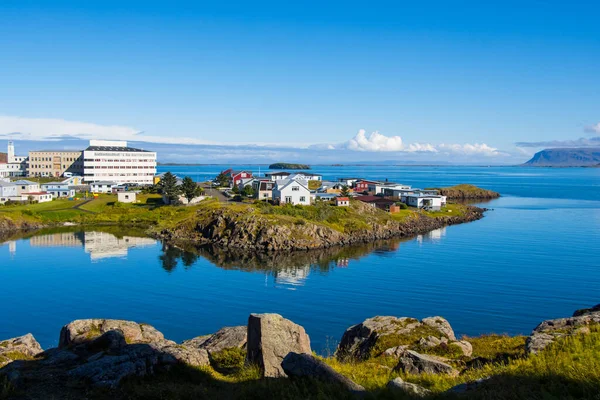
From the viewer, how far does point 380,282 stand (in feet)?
132

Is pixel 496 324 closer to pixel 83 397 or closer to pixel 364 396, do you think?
pixel 364 396

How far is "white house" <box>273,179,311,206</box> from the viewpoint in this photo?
7062 cm

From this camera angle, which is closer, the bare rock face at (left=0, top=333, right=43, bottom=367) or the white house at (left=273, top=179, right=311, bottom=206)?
the bare rock face at (left=0, top=333, right=43, bottom=367)

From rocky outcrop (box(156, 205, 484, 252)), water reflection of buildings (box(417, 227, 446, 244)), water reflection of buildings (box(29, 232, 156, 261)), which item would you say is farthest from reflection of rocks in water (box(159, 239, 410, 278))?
water reflection of buildings (box(417, 227, 446, 244))

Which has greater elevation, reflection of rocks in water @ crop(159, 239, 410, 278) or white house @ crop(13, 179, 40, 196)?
white house @ crop(13, 179, 40, 196)

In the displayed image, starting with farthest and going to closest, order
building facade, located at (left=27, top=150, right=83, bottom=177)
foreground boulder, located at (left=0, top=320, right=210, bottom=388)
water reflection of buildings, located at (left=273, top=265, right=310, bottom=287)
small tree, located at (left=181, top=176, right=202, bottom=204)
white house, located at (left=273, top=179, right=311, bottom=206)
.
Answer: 1. building facade, located at (left=27, top=150, right=83, bottom=177)
2. small tree, located at (left=181, top=176, right=202, bottom=204)
3. white house, located at (left=273, top=179, right=311, bottom=206)
4. water reflection of buildings, located at (left=273, top=265, right=310, bottom=287)
5. foreground boulder, located at (left=0, top=320, right=210, bottom=388)

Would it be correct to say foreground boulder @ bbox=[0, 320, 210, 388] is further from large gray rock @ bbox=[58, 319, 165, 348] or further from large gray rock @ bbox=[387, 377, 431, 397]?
large gray rock @ bbox=[387, 377, 431, 397]

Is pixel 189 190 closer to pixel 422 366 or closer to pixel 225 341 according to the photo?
pixel 225 341

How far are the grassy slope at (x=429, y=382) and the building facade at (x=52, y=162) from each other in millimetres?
112634

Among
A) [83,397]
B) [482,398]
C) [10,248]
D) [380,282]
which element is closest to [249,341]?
[83,397]

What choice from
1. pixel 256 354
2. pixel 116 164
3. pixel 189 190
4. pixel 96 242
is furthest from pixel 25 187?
pixel 256 354

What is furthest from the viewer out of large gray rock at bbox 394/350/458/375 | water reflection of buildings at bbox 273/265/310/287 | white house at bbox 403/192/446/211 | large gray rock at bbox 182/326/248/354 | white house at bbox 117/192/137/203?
white house at bbox 403/192/446/211

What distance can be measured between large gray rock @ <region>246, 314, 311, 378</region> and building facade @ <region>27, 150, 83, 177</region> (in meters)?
112

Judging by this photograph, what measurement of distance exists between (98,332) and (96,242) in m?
43.8
